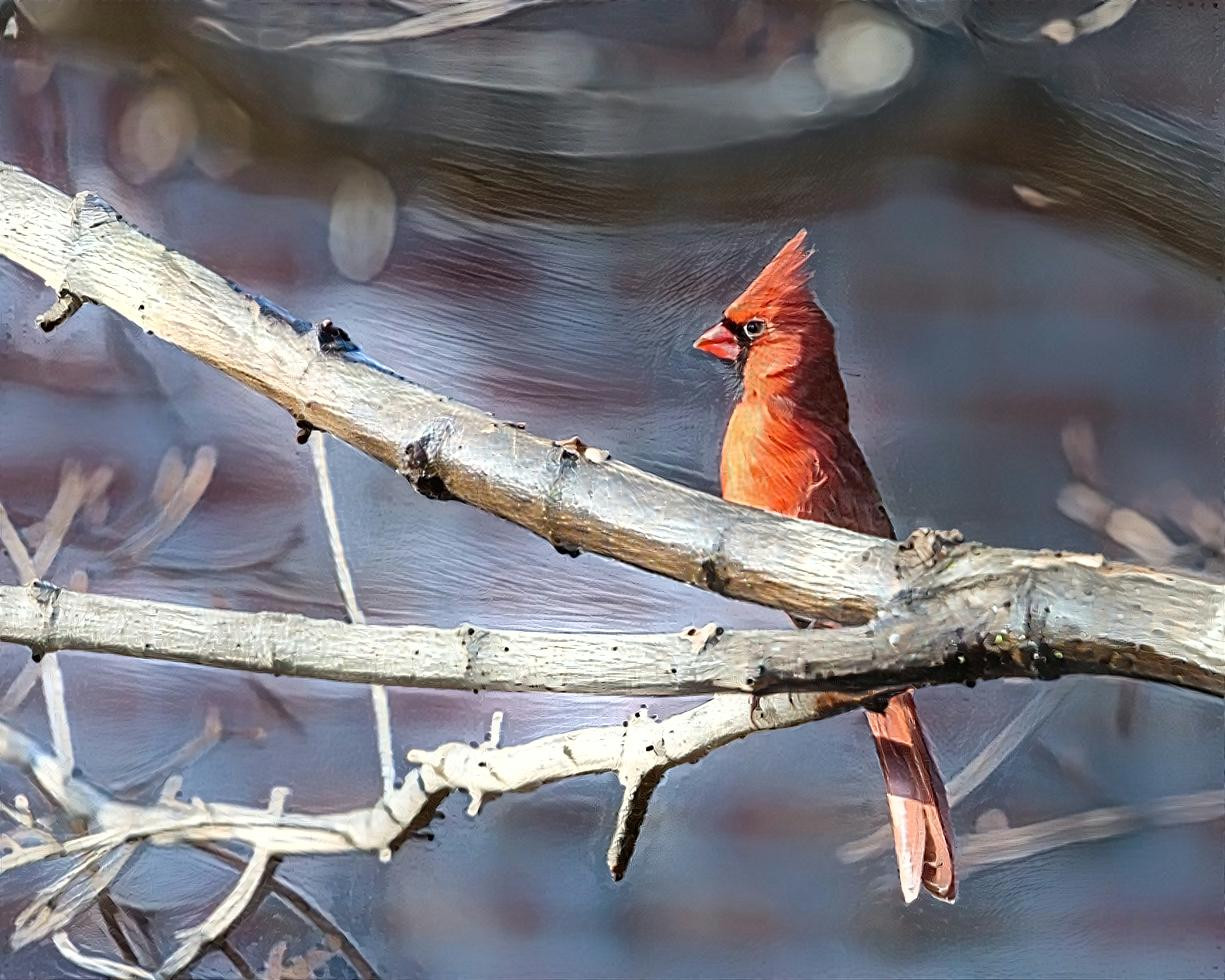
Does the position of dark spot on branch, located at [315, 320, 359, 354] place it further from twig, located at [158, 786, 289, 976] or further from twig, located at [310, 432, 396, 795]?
twig, located at [158, 786, 289, 976]

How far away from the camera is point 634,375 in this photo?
1271 millimetres

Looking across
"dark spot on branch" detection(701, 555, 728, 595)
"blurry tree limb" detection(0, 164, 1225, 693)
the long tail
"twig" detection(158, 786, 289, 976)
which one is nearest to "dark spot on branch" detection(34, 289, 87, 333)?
"blurry tree limb" detection(0, 164, 1225, 693)

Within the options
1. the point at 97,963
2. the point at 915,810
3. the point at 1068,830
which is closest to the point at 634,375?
the point at 915,810

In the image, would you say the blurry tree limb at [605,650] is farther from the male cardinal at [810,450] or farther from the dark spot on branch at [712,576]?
the male cardinal at [810,450]

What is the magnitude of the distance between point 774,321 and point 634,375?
0.16 m

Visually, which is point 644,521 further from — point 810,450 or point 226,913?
point 226,913

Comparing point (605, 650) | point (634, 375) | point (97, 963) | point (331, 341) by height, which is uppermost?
point (634, 375)

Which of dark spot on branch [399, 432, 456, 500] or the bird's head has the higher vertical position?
the bird's head

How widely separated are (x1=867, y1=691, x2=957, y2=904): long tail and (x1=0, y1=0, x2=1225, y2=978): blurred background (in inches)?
0.7

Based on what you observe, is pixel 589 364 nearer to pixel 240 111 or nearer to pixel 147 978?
pixel 240 111

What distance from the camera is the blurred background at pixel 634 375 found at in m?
1.24

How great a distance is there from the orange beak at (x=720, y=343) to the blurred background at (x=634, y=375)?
0.02 metres

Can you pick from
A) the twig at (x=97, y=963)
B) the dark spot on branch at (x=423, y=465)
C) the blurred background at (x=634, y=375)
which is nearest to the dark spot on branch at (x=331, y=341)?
the dark spot on branch at (x=423, y=465)

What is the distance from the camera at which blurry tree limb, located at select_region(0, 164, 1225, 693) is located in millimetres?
819
